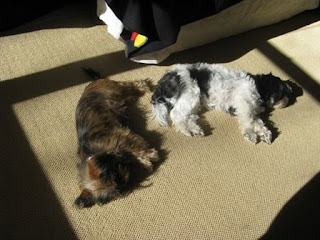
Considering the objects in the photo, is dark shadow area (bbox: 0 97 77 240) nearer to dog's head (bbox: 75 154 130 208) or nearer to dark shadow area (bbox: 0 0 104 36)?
dog's head (bbox: 75 154 130 208)

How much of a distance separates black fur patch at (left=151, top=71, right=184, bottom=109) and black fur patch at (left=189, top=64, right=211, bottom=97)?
97 mm

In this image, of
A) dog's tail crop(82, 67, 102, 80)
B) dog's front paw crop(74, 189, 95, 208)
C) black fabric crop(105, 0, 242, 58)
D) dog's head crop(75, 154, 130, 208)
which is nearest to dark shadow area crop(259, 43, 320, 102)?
black fabric crop(105, 0, 242, 58)

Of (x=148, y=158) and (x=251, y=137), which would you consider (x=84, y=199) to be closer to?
(x=148, y=158)

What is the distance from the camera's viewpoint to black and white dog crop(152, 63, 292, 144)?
1.85 m

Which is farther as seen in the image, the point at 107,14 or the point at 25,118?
the point at 107,14

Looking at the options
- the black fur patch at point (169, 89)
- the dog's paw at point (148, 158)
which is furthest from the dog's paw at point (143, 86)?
the dog's paw at point (148, 158)

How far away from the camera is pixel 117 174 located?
157 centimetres

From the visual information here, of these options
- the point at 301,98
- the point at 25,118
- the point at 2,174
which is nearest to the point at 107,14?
the point at 25,118

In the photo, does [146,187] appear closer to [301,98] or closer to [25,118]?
[25,118]

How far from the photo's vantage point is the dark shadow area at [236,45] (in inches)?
89.6

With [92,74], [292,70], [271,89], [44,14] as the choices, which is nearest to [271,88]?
[271,89]

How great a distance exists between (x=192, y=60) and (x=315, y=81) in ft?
2.60

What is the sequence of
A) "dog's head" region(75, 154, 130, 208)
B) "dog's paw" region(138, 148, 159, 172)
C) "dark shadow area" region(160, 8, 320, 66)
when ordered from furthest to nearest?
"dark shadow area" region(160, 8, 320, 66) → "dog's paw" region(138, 148, 159, 172) → "dog's head" region(75, 154, 130, 208)

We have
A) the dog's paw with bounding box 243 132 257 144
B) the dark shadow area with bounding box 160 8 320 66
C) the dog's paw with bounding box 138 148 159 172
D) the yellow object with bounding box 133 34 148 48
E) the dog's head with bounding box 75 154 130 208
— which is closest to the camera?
the dog's head with bounding box 75 154 130 208
